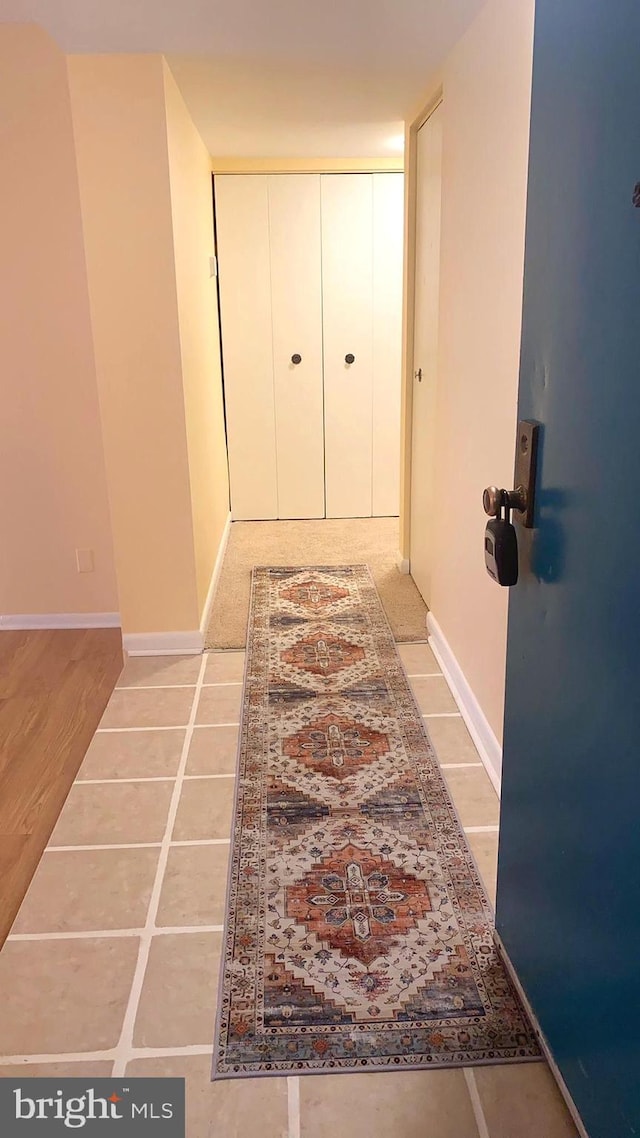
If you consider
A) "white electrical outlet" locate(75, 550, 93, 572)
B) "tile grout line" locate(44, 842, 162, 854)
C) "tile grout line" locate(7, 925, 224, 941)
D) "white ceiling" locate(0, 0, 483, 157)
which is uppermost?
"white ceiling" locate(0, 0, 483, 157)

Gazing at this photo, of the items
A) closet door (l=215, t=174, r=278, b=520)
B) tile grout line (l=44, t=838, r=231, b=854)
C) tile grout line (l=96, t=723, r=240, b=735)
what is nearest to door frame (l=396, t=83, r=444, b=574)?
closet door (l=215, t=174, r=278, b=520)

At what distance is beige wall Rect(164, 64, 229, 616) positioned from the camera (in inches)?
123

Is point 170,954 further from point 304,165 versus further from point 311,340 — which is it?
point 304,165

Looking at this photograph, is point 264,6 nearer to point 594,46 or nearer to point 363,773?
point 594,46

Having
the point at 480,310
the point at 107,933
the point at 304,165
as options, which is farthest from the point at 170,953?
the point at 304,165

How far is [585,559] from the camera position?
1136 mm

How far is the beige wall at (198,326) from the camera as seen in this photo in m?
3.12

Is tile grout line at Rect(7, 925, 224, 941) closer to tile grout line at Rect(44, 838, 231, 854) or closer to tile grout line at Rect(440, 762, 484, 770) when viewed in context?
tile grout line at Rect(44, 838, 231, 854)

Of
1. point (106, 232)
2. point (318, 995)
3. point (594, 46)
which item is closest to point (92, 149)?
point (106, 232)

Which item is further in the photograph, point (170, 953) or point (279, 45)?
point (279, 45)

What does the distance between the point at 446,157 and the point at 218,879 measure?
98.1 inches

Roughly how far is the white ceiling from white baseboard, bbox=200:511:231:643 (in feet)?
6.81

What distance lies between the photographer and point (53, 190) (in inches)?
123

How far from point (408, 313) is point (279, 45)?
4.77ft
